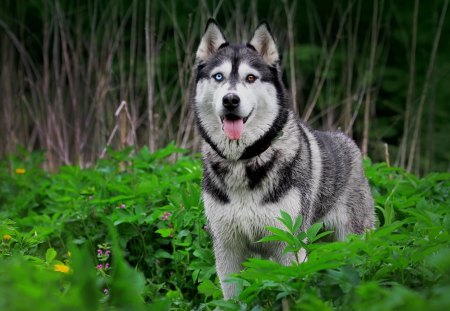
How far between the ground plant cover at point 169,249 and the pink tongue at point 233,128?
A: 55cm

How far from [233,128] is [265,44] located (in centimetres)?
60

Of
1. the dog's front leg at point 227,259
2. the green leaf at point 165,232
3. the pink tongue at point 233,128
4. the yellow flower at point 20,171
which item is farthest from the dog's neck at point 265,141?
the yellow flower at point 20,171

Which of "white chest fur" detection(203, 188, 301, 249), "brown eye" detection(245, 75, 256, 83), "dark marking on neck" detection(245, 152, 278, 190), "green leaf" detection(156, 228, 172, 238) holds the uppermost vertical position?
"brown eye" detection(245, 75, 256, 83)

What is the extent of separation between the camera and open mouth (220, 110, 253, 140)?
329cm

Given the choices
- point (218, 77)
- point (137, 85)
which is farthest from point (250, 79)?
point (137, 85)

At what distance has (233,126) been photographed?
330cm

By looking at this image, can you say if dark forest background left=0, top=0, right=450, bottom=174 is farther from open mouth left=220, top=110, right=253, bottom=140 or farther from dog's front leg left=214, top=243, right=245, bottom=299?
dog's front leg left=214, top=243, right=245, bottom=299

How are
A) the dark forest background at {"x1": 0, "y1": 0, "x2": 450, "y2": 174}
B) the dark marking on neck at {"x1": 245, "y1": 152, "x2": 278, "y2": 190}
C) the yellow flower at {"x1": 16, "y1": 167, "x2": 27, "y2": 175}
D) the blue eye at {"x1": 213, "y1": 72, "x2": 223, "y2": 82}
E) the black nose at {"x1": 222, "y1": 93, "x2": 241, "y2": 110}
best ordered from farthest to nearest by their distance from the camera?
the dark forest background at {"x1": 0, "y1": 0, "x2": 450, "y2": 174}
the yellow flower at {"x1": 16, "y1": 167, "x2": 27, "y2": 175}
the blue eye at {"x1": 213, "y1": 72, "x2": 223, "y2": 82}
the dark marking on neck at {"x1": 245, "y1": 152, "x2": 278, "y2": 190}
the black nose at {"x1": 222, "y1": 93, "x2": 241, "y2": 110}

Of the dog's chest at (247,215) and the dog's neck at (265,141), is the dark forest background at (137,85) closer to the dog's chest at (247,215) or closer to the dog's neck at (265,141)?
the dog's neck at (265,141)

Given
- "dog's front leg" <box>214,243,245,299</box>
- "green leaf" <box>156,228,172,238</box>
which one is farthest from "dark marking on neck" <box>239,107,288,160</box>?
"green leaf" <box>156,228,172,238</box>

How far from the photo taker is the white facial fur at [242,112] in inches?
130

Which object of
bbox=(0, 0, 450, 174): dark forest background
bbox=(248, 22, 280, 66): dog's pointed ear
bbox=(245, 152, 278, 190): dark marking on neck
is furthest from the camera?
bbox=(0, 0, 450, 174): dark forest background

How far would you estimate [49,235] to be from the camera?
439cm

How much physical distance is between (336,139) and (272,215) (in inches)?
46.4
